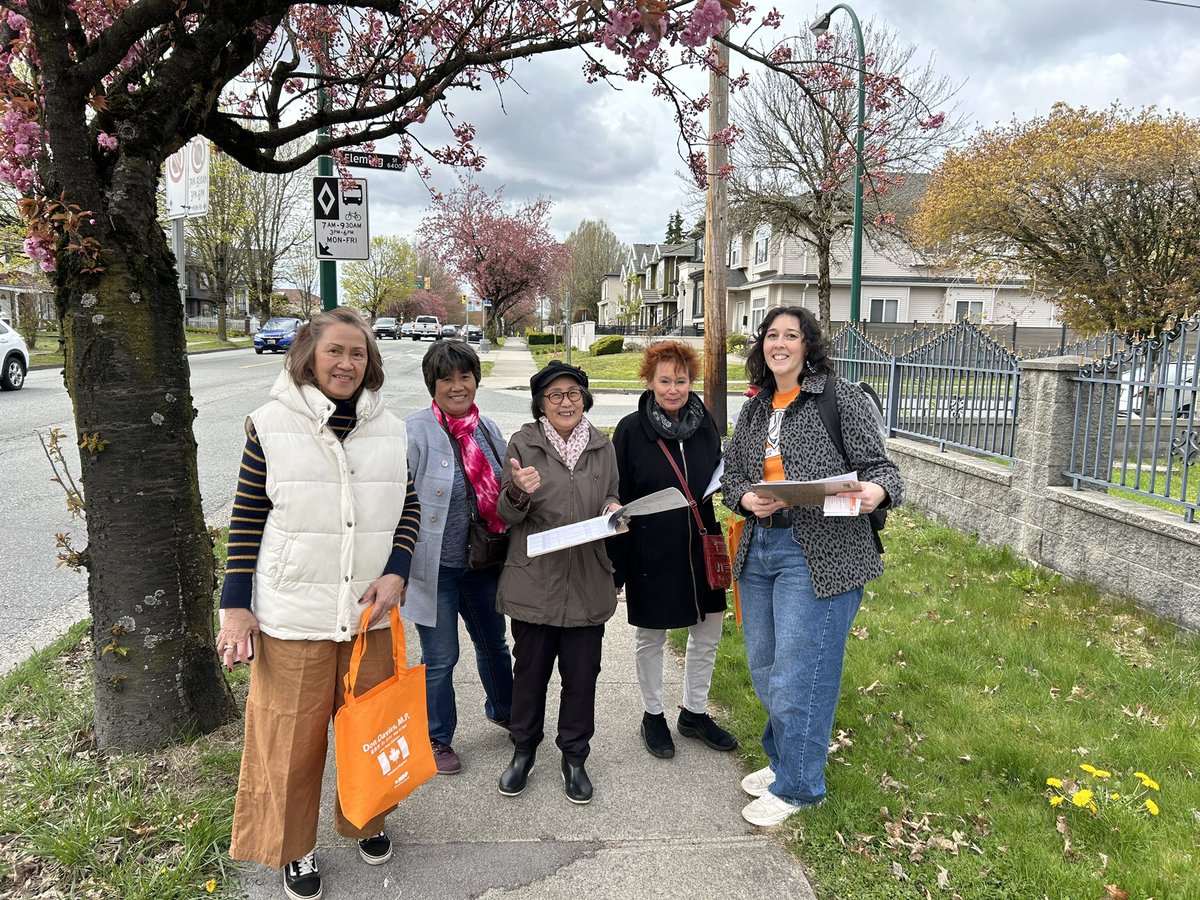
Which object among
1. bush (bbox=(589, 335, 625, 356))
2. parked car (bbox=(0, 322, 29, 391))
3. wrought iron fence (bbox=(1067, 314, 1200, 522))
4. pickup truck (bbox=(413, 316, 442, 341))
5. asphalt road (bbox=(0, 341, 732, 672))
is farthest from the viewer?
pickup truck (bbox=(413, 316, 442, 341))

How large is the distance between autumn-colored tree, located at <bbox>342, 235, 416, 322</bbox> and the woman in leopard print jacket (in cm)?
7309

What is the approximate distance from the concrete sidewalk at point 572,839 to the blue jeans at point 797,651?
31cm

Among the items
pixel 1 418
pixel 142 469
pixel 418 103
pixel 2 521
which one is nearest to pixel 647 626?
pixel 142 469

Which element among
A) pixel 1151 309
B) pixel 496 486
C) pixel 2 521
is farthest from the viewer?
pixel 1151 309

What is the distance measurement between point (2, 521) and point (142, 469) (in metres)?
5.49

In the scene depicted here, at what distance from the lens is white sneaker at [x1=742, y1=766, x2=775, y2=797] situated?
10.5ft

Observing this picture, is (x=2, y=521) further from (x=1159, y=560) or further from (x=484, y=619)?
(x=1159, y=560)

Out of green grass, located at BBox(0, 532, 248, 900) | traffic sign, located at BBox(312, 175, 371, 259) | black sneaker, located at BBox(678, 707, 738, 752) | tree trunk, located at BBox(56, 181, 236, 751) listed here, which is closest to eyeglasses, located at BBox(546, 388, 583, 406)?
tree trunk, located at BBox(56, 181, 236, 751)

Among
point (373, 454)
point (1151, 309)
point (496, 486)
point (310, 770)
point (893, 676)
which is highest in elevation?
point (1151, 309)

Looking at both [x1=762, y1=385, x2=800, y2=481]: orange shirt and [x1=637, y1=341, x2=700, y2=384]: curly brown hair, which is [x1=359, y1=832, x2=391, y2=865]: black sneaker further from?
[x1=637, y1=341, x2=700, y2=384]: curly brown hair

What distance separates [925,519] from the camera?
744cm

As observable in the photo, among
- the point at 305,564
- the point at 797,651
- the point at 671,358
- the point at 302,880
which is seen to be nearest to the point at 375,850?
the point at 302,880

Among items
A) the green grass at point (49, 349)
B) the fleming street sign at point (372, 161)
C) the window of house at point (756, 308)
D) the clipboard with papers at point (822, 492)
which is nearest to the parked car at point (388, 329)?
the green grass at point (49, 349)

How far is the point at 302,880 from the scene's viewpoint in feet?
8.39
